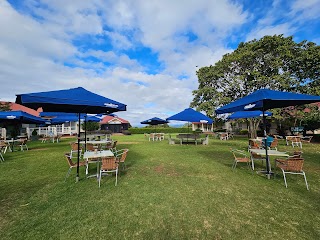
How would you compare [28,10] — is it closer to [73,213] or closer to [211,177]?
[73,213]

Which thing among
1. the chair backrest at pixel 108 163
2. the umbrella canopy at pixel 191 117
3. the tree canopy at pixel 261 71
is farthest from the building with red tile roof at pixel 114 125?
the chair backrest at pixel 108 163

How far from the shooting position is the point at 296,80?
16328 millimetres

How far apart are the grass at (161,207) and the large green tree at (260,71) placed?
1366cm

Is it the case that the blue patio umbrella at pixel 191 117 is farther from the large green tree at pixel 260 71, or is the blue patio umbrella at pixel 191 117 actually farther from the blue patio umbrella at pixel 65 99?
the blue patio umbrella at pixel 65 99

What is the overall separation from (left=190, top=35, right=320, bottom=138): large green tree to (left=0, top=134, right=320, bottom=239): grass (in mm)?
13660

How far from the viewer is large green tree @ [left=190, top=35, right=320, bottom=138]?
16.0 meters

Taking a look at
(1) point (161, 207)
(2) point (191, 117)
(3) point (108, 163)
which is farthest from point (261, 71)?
(1) point (161, 207)

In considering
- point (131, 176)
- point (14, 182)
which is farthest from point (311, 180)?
point (14, 182)

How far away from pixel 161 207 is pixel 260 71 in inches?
744

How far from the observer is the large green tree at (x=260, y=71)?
630 inches

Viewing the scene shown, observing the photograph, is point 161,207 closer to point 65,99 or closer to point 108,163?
point 108,163

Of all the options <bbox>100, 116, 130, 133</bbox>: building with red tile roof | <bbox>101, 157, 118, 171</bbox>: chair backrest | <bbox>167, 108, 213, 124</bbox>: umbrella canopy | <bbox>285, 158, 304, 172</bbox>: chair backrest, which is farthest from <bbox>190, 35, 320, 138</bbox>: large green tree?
<bbox>100, 116, 130, 133</bbox>: building with red tile roof

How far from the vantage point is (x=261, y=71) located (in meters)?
17.7

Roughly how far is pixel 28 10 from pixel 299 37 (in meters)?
22.4
